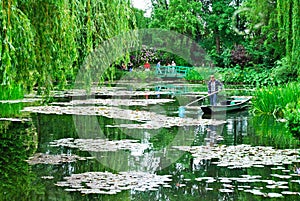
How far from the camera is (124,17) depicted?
6859 mm

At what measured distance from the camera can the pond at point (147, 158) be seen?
6133mm

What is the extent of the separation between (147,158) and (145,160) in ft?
0.65

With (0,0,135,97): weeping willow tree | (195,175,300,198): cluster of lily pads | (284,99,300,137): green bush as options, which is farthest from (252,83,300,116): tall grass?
(0,0,135,97): weeping willow tree

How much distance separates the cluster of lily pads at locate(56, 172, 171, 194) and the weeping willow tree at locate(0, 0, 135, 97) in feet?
4.43

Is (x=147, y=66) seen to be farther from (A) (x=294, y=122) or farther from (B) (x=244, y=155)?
(B) (x=244, y=155)

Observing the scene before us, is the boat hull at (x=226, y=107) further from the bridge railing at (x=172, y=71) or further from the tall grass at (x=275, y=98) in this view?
the bridge railing at (x=172, y=71)

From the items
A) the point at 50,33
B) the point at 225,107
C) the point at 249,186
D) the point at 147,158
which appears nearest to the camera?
the point at 50,33

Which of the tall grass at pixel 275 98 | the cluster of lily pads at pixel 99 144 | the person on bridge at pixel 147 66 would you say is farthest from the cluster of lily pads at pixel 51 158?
the person on bridge at pixel 147 66

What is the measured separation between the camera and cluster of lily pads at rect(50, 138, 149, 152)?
357 inches

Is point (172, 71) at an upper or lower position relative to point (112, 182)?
upper

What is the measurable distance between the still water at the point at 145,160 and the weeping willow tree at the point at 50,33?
1393mm

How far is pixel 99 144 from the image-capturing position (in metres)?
9.52

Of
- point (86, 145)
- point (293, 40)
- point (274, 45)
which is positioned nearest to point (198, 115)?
point (293, 40)

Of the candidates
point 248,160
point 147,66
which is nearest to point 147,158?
point 248,160
